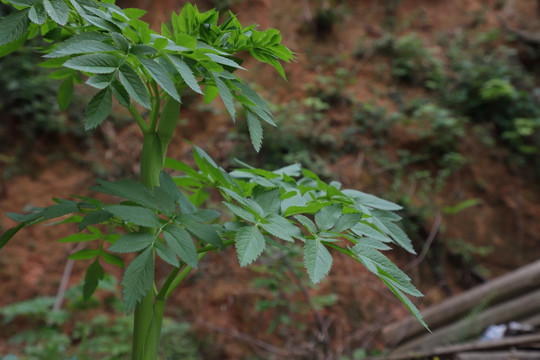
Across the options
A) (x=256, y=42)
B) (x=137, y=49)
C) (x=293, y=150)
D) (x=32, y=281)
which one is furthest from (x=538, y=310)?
(x=32, y=281)

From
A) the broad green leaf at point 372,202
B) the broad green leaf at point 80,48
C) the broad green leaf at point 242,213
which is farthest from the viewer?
the broad green leaf at point 372,202

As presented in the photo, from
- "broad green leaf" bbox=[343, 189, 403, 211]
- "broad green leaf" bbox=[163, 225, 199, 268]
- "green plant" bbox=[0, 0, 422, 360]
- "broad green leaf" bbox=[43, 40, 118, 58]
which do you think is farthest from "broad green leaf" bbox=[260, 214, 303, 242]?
"broad green leaf" bbox=[43, 40, 118, 58]

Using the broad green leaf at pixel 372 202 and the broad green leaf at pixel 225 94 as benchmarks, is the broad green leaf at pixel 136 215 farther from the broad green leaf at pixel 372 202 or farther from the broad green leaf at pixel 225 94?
the broad green leaf at pixel 372 202

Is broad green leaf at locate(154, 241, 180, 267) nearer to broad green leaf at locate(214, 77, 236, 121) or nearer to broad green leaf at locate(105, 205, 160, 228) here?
broad green leaf at locate(105, 205, 160, 228)

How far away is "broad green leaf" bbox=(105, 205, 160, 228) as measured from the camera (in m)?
0.78

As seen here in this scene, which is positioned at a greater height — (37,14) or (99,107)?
(37,14)

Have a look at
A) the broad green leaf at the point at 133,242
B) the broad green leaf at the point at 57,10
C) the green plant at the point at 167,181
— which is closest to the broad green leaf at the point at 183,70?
the green plant at the point at 167,181

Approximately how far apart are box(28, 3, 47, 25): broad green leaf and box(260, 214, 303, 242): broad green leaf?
0.60m

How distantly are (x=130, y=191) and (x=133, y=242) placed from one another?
0.13 m

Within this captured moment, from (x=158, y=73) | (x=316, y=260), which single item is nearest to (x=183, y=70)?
(x=158, y=73)

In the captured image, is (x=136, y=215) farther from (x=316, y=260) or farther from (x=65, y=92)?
(x=65, y=92)

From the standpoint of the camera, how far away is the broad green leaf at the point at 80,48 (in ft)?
2.26

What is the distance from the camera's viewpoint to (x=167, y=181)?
0.92 metres

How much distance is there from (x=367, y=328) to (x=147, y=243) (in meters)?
2.94
